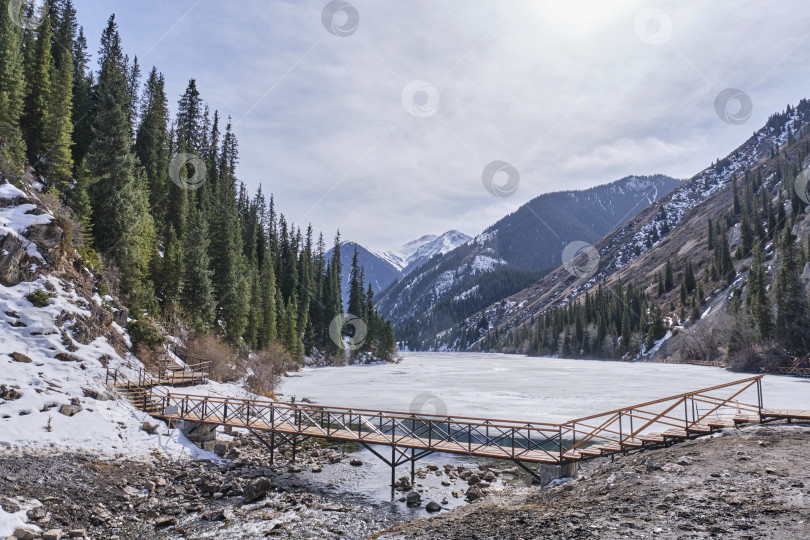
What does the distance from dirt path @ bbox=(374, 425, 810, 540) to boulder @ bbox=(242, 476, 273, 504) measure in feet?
19.5

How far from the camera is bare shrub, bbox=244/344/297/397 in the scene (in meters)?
42.9

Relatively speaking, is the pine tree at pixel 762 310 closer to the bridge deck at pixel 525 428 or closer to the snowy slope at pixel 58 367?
the bridge deck at pixel 525 428

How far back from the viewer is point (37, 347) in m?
23.3

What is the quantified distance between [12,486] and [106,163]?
102 feet

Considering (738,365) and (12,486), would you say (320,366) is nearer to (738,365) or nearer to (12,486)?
(738,365)

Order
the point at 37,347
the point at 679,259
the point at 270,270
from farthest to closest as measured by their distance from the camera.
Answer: the point at 679,259 → the point at 270,270 → the point at 37,347

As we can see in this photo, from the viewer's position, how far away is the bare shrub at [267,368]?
42.9m

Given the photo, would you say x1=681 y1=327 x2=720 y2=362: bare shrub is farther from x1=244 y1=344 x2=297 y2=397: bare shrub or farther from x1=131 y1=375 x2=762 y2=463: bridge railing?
x1=244 y1=344 x2=297 y2=397: bare shrub

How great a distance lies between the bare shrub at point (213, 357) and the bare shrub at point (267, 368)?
179 centimetres

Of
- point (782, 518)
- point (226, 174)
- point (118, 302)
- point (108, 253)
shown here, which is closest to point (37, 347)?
point (118, 302)

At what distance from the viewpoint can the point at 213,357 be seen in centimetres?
4072

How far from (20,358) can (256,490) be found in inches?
535

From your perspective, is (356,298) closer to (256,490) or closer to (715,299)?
(715,299)

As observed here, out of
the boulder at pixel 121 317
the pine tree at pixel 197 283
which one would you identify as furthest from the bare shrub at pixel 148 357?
the pine tree at pixel 197 283
